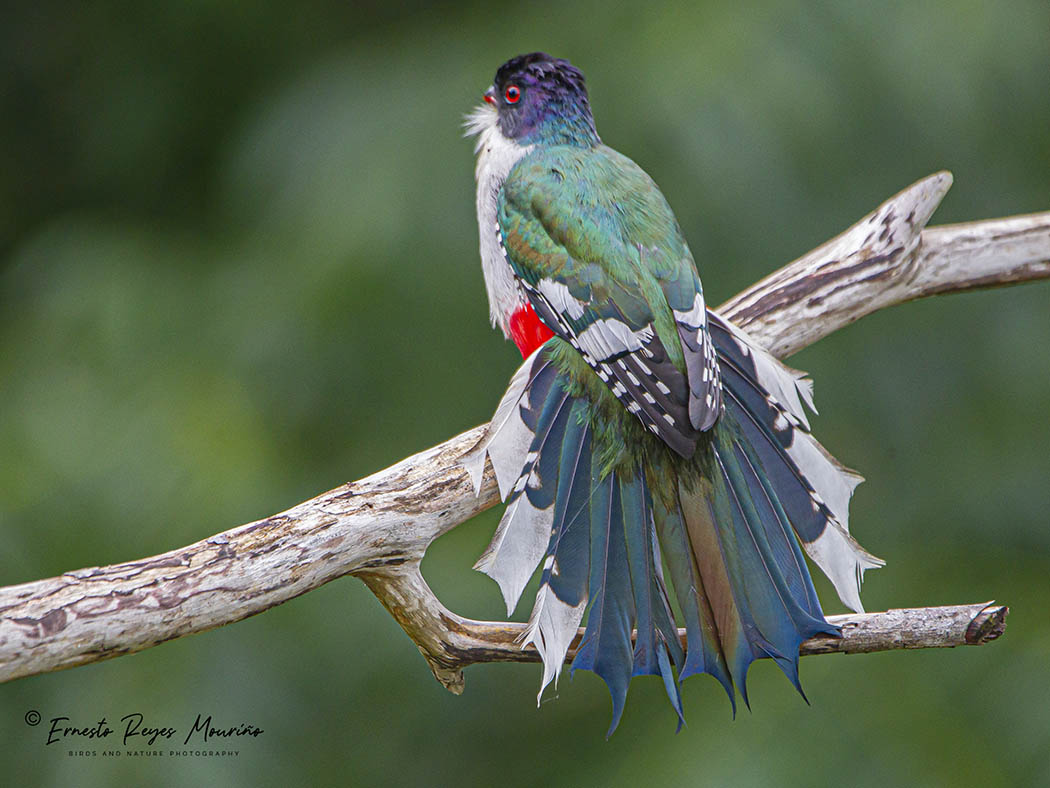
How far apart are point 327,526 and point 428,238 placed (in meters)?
2.15

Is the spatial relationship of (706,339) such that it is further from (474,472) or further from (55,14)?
(55,14)

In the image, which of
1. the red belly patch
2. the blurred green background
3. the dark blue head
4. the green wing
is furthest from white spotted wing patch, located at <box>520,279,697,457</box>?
the blurred green background

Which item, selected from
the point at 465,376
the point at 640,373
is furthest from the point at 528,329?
the point at 465,376

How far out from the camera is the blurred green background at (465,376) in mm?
3814

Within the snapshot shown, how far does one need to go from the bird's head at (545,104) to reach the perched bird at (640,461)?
142mm

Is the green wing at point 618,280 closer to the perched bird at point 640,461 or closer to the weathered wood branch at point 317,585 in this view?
the perched bird at point 640,461

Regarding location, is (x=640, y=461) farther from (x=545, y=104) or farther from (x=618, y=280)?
(x=545, y=104)

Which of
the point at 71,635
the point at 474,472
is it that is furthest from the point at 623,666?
the point at 71,635

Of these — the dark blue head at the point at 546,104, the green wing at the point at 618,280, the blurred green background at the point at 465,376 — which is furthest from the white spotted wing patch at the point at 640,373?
the blurred green background at the point at 465,376

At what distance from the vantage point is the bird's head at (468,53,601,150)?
2943 mm

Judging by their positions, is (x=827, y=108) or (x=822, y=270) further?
(x=827, y=108)

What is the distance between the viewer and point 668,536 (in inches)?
89.9

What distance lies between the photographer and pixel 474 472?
2.32 metres

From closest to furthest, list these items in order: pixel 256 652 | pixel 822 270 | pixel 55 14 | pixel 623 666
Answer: pixel 623 666 → pixel 822 270 → pixel 256 652 → pixel 55 14
